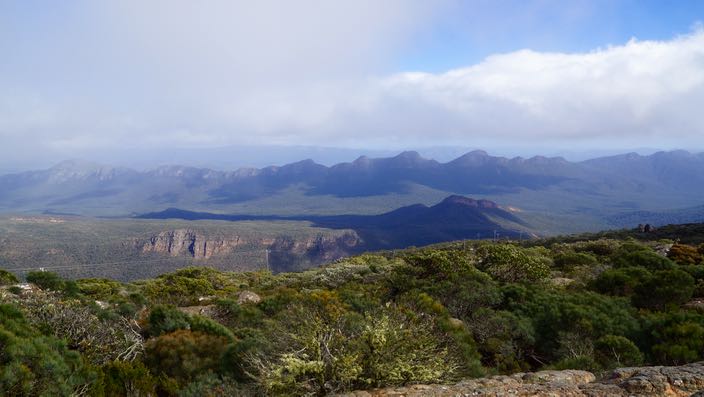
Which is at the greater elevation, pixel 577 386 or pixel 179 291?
pixel 577 386

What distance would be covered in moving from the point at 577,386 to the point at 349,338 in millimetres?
3766

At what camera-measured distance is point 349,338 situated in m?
7.83

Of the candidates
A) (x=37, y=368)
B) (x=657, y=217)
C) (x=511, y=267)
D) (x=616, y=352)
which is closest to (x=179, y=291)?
(x=37, y=368)

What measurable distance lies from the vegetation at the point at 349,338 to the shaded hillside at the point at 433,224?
98057mm

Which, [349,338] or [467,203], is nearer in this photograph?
[349,338]

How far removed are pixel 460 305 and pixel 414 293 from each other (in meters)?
1.56

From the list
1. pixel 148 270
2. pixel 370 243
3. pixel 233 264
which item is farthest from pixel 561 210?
pixel 148 270

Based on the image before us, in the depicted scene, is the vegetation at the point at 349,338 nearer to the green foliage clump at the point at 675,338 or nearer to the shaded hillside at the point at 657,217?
the green foliage clump at the point at 675,338

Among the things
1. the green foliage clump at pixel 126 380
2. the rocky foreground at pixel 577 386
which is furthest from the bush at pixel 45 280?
the rocky foreground at pixel 577 386

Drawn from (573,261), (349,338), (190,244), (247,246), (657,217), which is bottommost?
(657,217)

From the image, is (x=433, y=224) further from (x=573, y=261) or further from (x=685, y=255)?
(x=685, y=255)

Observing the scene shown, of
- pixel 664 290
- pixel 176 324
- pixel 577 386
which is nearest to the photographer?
pixel 577 386

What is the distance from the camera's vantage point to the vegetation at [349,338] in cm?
671

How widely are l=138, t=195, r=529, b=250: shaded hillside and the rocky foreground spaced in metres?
106
